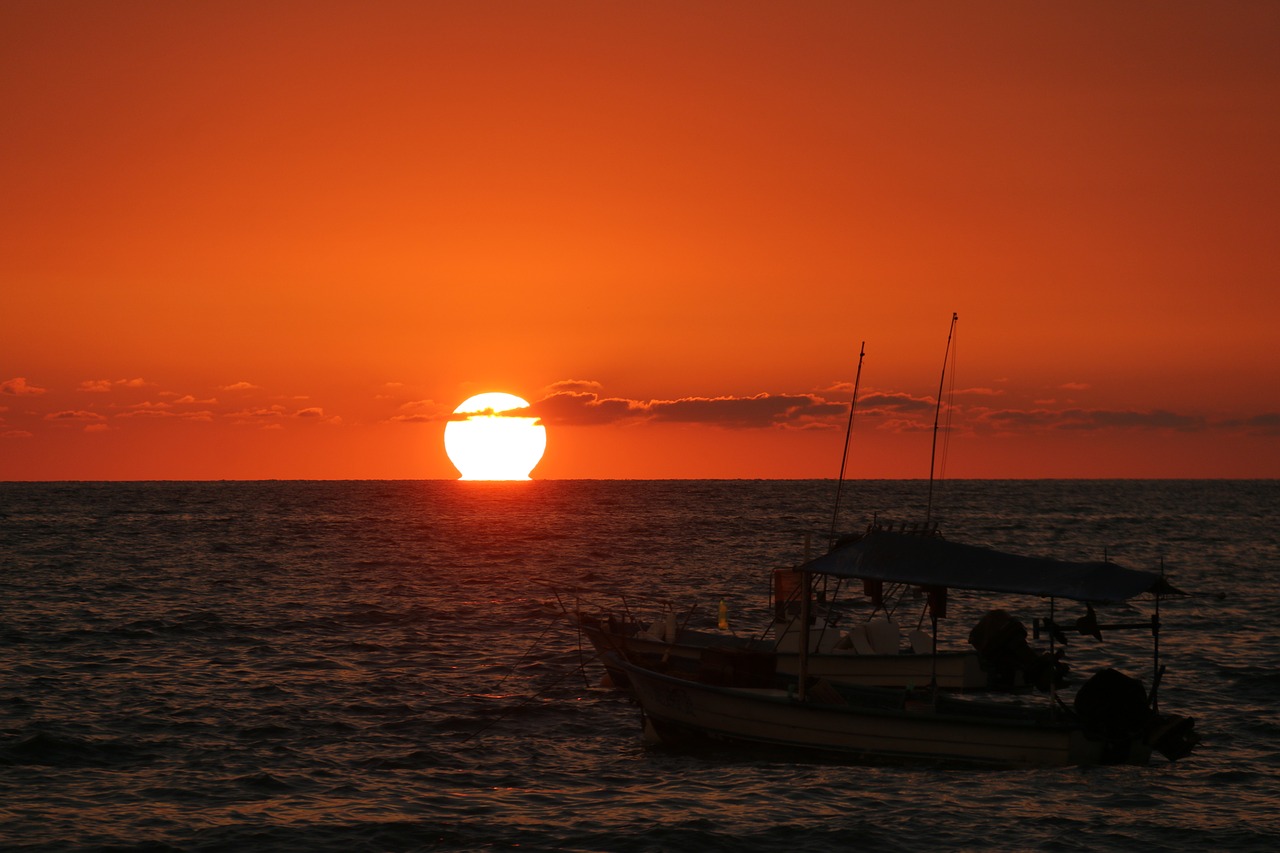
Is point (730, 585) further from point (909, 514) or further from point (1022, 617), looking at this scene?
point (909, 514)

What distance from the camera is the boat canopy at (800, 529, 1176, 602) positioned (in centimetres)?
2222

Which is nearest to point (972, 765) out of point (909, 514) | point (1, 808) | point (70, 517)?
point (1, 808)

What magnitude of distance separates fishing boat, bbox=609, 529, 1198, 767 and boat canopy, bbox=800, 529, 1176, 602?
0.02 m

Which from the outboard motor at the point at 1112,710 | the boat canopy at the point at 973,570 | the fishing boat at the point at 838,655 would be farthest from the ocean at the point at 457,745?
the boat canopy at the point at 973,570

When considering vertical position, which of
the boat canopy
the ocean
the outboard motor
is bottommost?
the ocean

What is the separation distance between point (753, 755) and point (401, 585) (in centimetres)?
3978

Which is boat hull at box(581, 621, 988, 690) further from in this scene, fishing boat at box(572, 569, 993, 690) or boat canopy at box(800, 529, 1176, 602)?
boat canopy at box(800, 529, 1176, 602)

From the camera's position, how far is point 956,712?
2497 centimetres

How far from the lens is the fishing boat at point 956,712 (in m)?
22.7

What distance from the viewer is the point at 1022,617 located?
4938 centimetres

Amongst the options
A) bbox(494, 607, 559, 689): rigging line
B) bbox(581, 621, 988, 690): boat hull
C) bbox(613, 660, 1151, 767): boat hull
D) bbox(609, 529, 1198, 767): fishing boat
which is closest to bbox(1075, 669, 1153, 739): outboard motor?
bbox(609, 529, 1198, 767): fishing boat

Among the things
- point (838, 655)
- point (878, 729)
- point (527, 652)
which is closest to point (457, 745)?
point (878, 729)

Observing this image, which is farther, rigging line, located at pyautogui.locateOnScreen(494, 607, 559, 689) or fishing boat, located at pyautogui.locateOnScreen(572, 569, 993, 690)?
rigging line, located at pyautogui.locateOnScreen(494, 607, 559, 689)

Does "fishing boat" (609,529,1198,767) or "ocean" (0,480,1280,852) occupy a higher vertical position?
"fishing boat" (609,529,1198,767)
